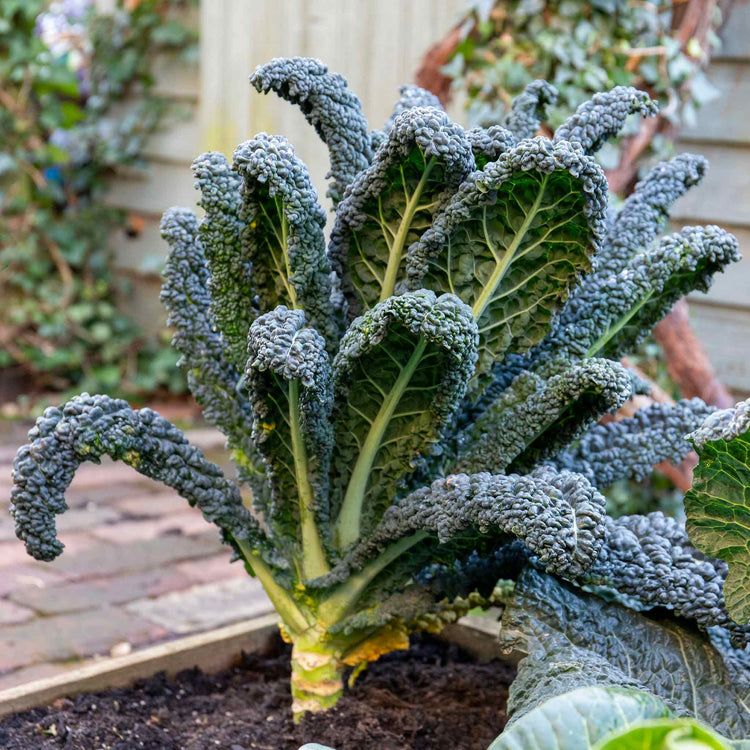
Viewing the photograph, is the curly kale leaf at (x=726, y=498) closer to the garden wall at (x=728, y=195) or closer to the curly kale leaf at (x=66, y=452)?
the curly kale leaf at (x=66, y=452)

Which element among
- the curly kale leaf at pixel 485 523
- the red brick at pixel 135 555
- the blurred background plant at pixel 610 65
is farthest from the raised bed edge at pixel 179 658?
the blurred background plant at pixel 610 65

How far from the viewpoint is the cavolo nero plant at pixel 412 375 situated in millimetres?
944

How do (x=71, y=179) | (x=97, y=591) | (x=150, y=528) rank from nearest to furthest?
(x=97, y=591), (x=150, y=528), (x=71, y=179)

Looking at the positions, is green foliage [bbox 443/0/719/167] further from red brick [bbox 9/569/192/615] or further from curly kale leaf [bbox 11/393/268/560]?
curly kale leaf [bbox 11/393/268/560]

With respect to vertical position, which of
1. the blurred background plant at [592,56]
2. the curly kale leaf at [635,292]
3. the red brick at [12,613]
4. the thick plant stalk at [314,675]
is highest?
the blurred background plant at [592,56]

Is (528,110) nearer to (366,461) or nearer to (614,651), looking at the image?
(366,461)

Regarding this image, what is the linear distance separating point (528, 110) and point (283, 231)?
411 millimetres

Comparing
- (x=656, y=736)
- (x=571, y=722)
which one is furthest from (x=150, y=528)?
(x=656, y=736)

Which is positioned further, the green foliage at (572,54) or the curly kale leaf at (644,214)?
the green foliage at (572,54)

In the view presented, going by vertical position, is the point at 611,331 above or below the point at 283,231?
below

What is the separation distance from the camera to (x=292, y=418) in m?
1.02

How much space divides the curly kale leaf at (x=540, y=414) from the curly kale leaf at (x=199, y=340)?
302mm

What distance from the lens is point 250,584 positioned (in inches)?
84.3

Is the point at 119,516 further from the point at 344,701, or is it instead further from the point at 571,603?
the point at 571,603
